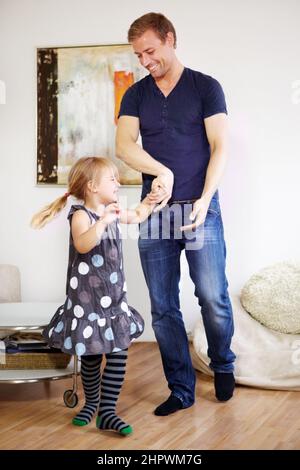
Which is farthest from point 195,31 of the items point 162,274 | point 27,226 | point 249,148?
point 162,274

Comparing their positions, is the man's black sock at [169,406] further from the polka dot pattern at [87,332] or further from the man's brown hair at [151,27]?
the man's brown hair at [151,27]

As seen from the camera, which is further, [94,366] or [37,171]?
[37,171]

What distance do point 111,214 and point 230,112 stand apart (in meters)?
1.63

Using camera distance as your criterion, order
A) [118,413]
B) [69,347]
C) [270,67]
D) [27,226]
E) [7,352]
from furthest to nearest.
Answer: [27,226] → [270,67] → [7,352] → [118,413] → [69,347]

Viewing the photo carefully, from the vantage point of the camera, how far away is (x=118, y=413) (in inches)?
106

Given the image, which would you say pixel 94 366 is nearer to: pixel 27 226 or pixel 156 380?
pixel 156 380

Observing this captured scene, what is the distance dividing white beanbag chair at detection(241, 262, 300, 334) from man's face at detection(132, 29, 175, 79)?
119 cm

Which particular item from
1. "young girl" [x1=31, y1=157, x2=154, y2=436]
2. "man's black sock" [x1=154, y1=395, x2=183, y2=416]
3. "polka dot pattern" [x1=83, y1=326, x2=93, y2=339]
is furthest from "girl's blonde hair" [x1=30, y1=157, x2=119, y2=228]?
"man's black sock" [x1=154, y1=395, x2=183, y2=416]

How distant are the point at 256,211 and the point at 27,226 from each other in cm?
121

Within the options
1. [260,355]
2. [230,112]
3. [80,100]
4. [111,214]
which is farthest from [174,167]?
[80,100]

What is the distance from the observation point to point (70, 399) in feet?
9.04

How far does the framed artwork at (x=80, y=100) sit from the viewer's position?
3900mm

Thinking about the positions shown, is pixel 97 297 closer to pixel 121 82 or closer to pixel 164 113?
pixel 164 113

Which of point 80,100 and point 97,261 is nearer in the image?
point 97,261
